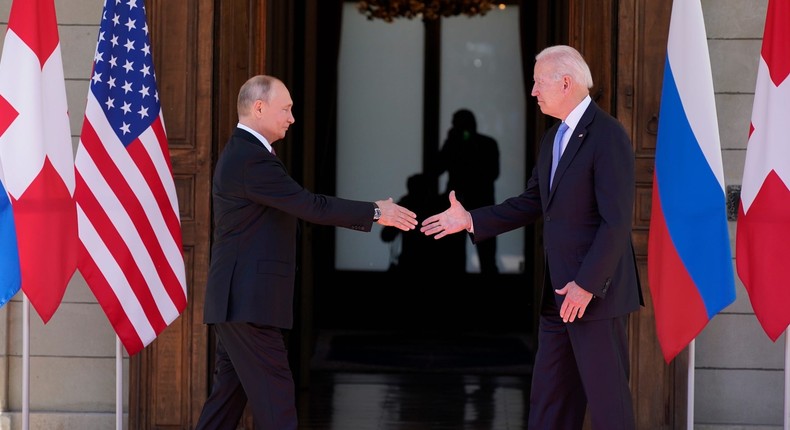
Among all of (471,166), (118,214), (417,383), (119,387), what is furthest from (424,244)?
(118,214)

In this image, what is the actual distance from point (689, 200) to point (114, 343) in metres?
2.78

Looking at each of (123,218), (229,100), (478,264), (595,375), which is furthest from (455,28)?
(595,375)

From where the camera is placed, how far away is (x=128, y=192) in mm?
5031

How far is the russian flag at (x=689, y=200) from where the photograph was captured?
4797 mm

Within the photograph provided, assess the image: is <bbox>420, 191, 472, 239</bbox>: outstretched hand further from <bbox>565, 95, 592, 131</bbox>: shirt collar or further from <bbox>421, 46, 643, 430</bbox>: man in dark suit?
<bbox>565, 95, 592, 131</bbox>: shirt collar

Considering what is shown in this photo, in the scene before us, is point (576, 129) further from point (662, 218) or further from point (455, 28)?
point (455, 28)

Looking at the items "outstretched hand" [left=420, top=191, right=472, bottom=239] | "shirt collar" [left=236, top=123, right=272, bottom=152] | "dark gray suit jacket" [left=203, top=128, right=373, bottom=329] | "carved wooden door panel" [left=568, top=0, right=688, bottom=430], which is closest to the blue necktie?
"outstretched hand" [left=420, top=191, right=472, bottom=239]

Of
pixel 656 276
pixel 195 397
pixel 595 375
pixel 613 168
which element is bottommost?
pixel 195 397

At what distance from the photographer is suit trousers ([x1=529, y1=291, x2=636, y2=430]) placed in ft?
13.8

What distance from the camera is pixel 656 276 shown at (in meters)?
4.92

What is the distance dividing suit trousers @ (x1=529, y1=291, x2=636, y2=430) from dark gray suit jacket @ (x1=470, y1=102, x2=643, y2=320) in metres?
0.08

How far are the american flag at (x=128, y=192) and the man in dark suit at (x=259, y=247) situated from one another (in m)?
0.64

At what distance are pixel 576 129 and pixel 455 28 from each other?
680 centimetres

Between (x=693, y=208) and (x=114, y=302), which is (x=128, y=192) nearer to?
(x=114, y=302)
